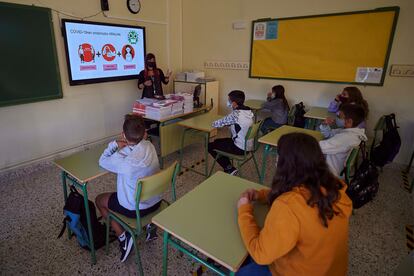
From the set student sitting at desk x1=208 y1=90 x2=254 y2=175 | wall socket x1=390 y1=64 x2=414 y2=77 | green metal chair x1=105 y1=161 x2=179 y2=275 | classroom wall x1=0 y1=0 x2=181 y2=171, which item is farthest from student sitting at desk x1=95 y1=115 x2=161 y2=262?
wall socket x1=390 y1=64 x2=414 y2=77

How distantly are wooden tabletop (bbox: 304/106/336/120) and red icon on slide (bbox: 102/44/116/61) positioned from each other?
3.17 m

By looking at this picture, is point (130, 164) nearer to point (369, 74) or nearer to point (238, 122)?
point (238, 122)

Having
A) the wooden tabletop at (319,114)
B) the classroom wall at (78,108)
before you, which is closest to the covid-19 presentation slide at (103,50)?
the classroom wall at (78,108)

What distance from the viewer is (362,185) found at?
264 cm

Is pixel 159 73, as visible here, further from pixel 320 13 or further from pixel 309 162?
pixel 309 162

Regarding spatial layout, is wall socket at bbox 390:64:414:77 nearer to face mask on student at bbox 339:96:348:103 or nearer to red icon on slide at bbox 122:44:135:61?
face mask on student at bbox 339:96:348:103

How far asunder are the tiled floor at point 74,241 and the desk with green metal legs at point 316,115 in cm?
113

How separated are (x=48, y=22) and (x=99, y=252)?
2.96m

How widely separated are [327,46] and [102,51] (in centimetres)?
353

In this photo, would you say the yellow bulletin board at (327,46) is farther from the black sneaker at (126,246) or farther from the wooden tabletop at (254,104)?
the black sneaker at (126,246)

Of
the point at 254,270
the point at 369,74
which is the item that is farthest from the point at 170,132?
the point at 369,74

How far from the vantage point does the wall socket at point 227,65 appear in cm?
491

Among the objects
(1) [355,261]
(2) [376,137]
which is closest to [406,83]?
(2) [376,137]

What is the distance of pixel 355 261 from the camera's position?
2.06 meters
